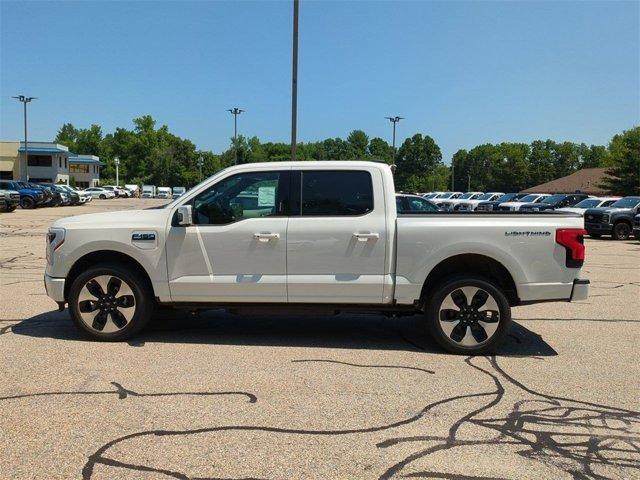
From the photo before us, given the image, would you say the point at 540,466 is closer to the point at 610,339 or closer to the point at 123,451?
the point at 123,451

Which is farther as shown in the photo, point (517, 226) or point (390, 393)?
point (517, 226)

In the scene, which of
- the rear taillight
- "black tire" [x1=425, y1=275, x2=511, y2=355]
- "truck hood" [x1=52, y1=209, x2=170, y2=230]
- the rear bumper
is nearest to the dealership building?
"truck hood" [x1=52, y1=209, x2=170, y2=230]

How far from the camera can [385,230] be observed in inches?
223

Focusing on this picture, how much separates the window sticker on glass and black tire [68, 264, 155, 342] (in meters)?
1.47

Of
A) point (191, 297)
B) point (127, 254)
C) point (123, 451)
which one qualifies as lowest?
point (123, 451)

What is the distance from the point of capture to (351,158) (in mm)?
135500

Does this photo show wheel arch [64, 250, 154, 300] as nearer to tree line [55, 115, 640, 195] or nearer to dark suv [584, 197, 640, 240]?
dark suv [584, 197, 640, 240]

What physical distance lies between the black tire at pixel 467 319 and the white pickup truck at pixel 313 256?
0.4 inches

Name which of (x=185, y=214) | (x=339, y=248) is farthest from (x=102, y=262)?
(x=339, y=248)

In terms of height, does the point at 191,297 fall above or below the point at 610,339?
above

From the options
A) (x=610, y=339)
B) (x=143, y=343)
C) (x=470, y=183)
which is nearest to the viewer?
(x=143, y=343)

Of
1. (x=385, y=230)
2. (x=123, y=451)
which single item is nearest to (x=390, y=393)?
(x=385, y=230)

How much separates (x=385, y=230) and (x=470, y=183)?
494 ft

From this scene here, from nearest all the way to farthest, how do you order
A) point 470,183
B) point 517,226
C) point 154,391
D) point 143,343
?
point 154,391
point 517,226
point 143,343
point 470,183
